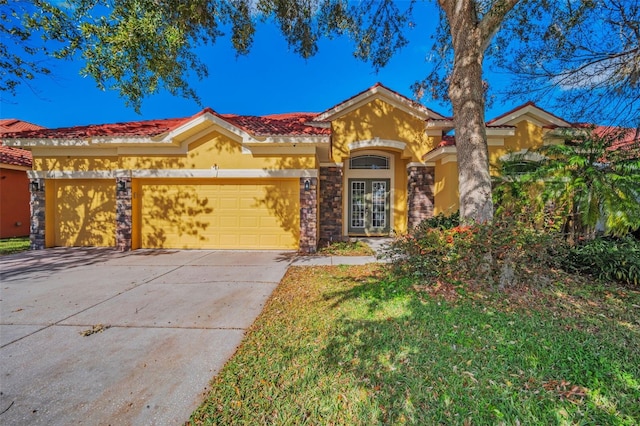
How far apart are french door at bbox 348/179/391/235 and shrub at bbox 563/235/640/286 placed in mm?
6471

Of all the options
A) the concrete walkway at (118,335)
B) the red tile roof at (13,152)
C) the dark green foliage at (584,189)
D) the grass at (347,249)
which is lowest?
the concrete walkway at (118,335)

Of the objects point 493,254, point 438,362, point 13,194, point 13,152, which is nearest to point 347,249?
point 493,254

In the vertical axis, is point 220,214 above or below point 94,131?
below

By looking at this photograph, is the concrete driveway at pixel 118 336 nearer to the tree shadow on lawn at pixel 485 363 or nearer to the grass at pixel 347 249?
the tree shadow on lawn at pixel 485 363

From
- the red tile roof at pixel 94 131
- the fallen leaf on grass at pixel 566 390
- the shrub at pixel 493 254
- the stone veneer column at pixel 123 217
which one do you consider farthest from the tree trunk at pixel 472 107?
the stone veneer column at pixel 123 217

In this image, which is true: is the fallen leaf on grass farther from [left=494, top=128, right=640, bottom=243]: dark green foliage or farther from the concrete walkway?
[left=494, top=128, right=640, bottom=243]: dark green foliage

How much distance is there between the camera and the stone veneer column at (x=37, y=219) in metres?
9.43

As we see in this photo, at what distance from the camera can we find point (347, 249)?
30.9 feet

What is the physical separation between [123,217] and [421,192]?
11.2 meters

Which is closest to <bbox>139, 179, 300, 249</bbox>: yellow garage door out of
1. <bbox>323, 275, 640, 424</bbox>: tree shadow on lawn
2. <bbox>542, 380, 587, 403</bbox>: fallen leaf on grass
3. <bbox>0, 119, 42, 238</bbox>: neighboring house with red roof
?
<bbox>323, 275, 640, 424</bbox>: tree shadow on lawn

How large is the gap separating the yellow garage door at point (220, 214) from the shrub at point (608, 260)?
24.4 ft

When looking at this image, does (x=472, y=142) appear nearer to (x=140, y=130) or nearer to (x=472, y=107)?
(x=472, y=107)

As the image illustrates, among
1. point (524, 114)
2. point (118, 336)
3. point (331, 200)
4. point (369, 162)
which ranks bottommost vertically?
point (118, 336)

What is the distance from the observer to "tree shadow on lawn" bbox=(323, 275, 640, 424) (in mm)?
2236
